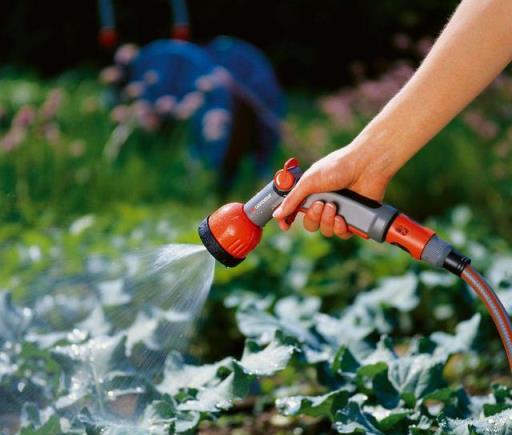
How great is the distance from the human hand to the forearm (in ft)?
0.07

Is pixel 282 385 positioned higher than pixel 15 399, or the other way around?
pixel 15 399

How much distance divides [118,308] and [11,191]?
158 cm

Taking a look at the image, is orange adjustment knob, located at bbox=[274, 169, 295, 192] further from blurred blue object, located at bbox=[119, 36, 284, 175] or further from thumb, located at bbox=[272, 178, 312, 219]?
blurred blue object, located at bbox=[119, 36, 284, 175]

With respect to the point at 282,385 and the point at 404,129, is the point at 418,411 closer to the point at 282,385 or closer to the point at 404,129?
the point at 404,129

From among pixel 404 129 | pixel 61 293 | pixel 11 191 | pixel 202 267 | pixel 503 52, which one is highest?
pixel 503 52

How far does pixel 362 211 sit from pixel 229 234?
0.86ft

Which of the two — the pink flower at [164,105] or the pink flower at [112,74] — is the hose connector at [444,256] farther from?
the pink flower at [112,74]

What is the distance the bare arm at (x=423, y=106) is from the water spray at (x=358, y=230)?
0.11 ft

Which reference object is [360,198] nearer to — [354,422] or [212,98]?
[354,422]

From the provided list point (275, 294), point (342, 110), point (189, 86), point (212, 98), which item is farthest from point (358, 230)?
point (189, 86)

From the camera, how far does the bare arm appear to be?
4.89ft

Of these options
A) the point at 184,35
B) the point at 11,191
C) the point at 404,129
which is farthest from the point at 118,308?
the point at 184,35

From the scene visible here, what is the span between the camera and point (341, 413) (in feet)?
5.70

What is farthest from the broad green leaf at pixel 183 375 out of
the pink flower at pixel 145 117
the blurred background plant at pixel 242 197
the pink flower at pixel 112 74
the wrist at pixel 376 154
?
the pink flower at pixel 112 74
